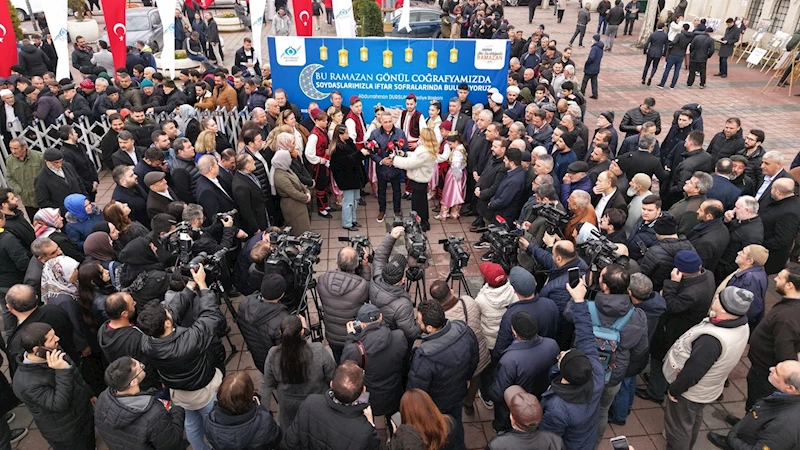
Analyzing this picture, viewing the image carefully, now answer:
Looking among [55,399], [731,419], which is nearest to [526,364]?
[731,419]

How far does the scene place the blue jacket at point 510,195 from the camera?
6.26 meters

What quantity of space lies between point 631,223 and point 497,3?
16.0 meters

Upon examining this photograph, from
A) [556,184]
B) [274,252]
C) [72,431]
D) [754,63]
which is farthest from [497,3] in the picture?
[72,431]

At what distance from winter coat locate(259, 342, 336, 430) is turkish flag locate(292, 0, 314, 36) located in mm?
9936

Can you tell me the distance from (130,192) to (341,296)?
3.15 metres

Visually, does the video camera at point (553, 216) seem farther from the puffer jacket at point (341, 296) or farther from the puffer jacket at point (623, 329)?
the puffer jacket at point (341, 296)

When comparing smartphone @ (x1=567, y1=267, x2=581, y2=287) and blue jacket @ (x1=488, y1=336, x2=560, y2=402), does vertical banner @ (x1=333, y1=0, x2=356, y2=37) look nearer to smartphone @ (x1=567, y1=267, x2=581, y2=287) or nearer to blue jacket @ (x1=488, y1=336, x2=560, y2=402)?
smartphone @ (x1=567, y1=267, x2=581, y2=287)

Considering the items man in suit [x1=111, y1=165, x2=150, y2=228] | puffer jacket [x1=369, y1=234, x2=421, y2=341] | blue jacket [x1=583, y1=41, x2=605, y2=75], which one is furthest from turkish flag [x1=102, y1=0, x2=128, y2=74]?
blue jacket [x1=583, y1=41, x2=605, y2=75]

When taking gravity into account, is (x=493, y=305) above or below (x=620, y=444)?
below

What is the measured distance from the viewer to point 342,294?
4.12 metres

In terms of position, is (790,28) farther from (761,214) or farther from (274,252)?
(274,252)

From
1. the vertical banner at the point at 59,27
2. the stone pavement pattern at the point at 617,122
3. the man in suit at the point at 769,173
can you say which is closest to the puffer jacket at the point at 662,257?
the stone pavement pattern at the point at 617,122

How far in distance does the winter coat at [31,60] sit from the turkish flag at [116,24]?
2925mm

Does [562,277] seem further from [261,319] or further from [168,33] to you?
[168,33]
